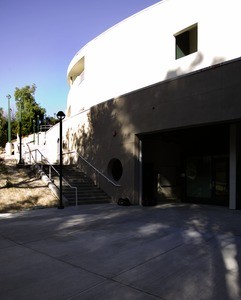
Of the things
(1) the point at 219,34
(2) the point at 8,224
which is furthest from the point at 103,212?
(1) the point at 219,34

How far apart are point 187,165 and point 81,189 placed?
561 cm

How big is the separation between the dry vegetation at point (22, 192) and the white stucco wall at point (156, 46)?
6472 mm

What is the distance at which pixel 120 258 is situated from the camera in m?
5.44

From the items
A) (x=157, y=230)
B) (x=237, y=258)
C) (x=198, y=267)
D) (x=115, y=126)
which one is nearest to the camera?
(x=198, y=267)

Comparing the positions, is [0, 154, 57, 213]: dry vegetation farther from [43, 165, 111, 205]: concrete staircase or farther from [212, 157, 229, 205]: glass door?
[212, 157, 229, 205]: glass door

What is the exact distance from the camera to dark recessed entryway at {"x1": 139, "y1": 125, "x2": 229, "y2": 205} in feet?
46.5

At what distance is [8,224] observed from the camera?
8.87 m

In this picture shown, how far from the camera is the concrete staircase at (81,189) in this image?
1372 centimetres

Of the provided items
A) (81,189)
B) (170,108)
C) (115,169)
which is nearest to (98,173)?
(115,169)

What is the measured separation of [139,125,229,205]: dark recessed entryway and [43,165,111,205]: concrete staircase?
2166 mm

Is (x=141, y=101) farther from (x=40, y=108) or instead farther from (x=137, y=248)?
(x=40, y=108)

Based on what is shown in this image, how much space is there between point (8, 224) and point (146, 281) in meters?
5.81

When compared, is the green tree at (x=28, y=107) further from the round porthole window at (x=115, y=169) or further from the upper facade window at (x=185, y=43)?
the upper facade window at (x=185, y=43)

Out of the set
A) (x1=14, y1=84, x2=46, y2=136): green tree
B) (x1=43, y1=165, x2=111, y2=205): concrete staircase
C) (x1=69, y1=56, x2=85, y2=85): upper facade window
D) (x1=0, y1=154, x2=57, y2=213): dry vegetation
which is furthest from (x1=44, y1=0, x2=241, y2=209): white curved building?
(x1=14, y1=84, x2=46, y2=136): green tree
